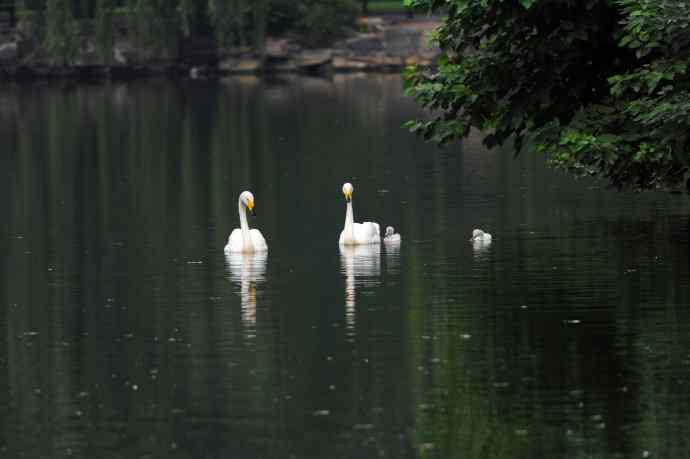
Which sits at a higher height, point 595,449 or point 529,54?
point 529,54

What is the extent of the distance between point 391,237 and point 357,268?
2.73 meters

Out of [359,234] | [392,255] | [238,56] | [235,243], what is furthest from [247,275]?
[238,56]

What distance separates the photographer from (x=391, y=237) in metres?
31.6

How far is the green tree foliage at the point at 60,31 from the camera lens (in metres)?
84.1

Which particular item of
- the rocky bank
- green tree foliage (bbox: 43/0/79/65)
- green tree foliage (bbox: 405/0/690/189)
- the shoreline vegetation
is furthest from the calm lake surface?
the rocky bank

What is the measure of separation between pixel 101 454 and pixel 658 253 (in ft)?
46.3

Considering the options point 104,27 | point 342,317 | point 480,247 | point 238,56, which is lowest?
point 238,56

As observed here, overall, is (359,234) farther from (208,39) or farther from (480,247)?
(208,39)

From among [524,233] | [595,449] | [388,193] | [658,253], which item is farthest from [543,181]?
[595,449]

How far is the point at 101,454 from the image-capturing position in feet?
54.7

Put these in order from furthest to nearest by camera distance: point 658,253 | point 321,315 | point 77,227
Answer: point 77,227
point 658,253
point 321,315

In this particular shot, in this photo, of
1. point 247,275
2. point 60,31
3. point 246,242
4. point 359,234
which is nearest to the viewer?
point 247,275

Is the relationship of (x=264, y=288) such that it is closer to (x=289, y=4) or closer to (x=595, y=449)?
(x=595, y=449)

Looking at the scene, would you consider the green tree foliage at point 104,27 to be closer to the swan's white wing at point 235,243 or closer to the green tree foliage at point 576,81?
the swan's white wing at point 235,243
